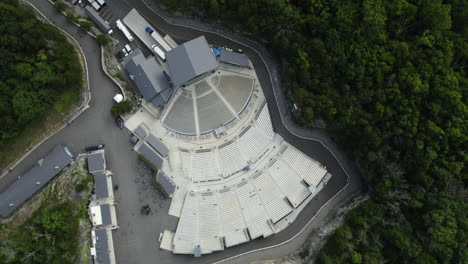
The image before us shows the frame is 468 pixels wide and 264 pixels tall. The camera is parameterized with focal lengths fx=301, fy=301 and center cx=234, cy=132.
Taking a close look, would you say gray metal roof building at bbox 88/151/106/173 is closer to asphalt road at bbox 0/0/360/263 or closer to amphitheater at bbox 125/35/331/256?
asphalt road at bbox 0/0/360/263

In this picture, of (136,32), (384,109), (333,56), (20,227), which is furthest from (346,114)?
(20,227)

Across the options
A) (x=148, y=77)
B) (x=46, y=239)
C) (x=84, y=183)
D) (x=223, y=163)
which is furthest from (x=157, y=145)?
(x=46, y=239)

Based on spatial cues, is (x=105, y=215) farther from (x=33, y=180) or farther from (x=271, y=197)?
(x=271, y=197)

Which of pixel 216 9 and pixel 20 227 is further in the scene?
pixel 216 9

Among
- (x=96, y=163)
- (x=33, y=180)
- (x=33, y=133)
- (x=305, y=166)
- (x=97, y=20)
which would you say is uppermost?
(x=97, y=20)

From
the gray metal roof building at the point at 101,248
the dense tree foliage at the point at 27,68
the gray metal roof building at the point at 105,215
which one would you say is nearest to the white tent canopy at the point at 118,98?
the dense tree foliage at the point at 27,68

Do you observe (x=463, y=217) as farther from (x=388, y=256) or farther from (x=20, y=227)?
(x=20, y=227)
